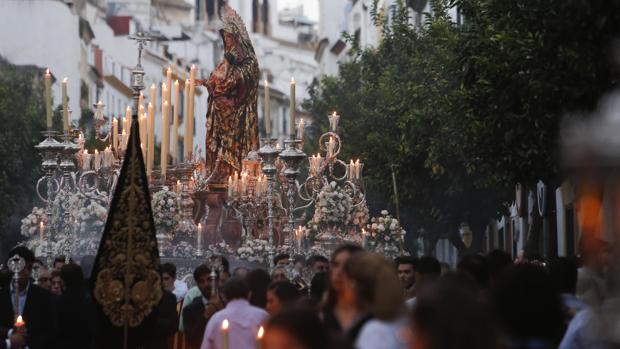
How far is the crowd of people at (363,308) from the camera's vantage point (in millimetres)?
6543

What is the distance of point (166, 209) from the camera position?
963 inches

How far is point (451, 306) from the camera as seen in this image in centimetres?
632

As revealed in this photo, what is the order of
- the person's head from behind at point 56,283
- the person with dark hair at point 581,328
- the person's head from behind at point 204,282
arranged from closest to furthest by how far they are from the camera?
the person with dark hair at point 581,328 < the person's head from behind at point 204,282 < the person's head from behind at point 56,283

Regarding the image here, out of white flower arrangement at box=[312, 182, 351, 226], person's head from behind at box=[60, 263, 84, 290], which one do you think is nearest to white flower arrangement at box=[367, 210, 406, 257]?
white flower arrangement at box=[312, 182, 351, 226]

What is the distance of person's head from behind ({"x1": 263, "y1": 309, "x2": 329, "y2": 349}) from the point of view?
6.80 meters

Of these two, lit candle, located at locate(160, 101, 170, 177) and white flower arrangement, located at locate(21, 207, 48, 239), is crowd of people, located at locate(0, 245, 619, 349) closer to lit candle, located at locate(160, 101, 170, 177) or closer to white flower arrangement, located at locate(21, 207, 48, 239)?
white flower arrangement, located at locate(21, 207, 48, 239)

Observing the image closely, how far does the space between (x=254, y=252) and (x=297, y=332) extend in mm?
17540

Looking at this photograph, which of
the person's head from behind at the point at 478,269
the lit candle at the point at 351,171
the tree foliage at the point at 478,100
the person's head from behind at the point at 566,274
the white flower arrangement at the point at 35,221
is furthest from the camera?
the lit candle at the point at 351,171

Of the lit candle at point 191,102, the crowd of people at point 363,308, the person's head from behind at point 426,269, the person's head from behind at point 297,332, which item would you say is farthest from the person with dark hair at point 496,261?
Answer: the lit candle at point 191,102

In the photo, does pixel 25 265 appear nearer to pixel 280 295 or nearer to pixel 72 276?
pixel 72 276

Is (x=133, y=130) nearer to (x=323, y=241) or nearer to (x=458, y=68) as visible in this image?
(x=458, y=68)

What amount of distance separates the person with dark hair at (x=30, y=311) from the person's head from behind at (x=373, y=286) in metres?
6.17

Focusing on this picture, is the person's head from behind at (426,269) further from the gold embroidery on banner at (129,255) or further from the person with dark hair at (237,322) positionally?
the gold embroidery on banner at (129,255)

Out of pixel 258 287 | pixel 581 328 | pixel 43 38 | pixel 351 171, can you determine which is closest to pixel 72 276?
pixel 258 287
